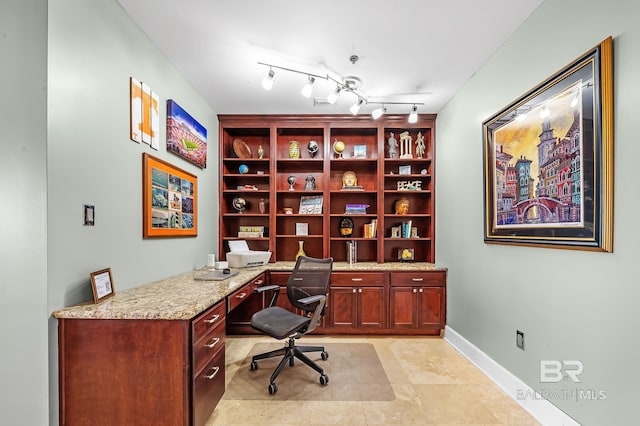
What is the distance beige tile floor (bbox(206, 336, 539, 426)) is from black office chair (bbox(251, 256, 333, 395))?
250 millimetres

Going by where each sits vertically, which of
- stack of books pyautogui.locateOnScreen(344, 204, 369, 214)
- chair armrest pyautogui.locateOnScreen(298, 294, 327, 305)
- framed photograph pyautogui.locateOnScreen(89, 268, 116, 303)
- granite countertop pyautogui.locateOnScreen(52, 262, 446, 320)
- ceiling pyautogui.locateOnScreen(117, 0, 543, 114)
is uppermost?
ceiling pyautogui.locateOnScreen(117, 0, 543, 114)

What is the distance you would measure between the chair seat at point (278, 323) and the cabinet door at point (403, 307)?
4.56 feet

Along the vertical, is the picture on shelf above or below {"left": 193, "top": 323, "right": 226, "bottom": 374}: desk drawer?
above

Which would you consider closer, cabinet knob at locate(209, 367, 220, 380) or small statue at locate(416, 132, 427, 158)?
cabinet knob at locate(209, 367, 220, 380)

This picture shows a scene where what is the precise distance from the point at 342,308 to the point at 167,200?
85.4 inches

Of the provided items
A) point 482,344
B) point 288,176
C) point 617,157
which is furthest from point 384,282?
point 617,157

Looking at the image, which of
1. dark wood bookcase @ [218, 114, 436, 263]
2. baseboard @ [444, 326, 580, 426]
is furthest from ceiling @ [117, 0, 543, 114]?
baseboard @ [444, 326, 580, 426]

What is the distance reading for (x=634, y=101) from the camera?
134 cm

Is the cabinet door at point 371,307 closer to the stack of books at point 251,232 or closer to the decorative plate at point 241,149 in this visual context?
the stack of books at point 251,232

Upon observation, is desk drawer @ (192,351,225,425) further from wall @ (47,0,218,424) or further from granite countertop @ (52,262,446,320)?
wall @ (47,0,218,424)

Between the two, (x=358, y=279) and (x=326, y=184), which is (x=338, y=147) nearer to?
(x=326, y=184)

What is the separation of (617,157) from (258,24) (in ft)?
7.35

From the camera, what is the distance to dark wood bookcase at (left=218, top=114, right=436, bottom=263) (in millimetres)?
3738

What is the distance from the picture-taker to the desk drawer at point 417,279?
3408 millimetres
